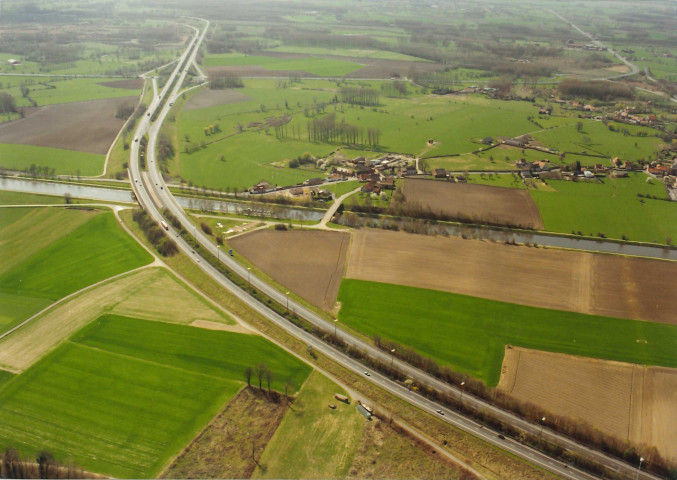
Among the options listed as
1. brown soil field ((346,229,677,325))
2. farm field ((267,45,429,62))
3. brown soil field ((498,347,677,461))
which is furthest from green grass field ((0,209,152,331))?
farm field ((267,45,429,62))

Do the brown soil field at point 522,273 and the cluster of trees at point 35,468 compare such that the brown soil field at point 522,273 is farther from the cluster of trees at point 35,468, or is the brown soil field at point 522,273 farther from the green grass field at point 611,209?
the cluster of trees at point 35,468

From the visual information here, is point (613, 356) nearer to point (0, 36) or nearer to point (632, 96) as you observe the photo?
point (632, 96)

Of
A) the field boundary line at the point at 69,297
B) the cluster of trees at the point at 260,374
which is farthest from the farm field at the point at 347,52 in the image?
the cluster of trees at the point at 260,374

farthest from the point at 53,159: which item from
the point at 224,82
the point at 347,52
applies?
the point at 347,52

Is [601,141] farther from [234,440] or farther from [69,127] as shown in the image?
[69,127]

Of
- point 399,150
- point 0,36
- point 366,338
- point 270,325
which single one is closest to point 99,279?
point 270,325

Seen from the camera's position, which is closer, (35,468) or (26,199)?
(35,468)
